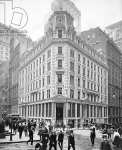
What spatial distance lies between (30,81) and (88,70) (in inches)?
553

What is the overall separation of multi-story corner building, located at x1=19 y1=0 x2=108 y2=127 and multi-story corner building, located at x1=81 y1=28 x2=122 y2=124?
875 cm

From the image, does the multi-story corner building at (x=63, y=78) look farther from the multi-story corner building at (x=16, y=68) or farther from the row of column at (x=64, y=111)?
the multi-story corner building at (x=16, y=68)

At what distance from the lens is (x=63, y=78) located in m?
44.8

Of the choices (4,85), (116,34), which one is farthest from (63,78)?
(4,85)

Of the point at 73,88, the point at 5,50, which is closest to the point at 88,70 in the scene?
the point at 73,88

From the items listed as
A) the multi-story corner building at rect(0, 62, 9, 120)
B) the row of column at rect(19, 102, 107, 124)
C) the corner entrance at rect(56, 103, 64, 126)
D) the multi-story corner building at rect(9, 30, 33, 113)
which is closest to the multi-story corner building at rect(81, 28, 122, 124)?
the row of column at rect(19, 102, 107, 124)

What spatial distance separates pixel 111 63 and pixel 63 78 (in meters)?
30.2

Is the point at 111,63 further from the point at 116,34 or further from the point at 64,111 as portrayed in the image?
the point at 64,111

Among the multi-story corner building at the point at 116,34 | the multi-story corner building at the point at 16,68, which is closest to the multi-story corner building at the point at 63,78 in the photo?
the multi-story corner building at the point at 16,68

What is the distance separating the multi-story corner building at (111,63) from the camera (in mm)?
67000

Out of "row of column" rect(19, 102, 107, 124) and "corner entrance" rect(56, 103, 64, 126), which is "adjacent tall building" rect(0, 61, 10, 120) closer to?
"row of column" rect(19, 102, 107, 124)

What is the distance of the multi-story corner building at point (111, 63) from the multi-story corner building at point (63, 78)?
28.7 feet

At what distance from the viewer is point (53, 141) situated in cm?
1561

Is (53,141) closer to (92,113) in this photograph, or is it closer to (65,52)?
(65,52)
